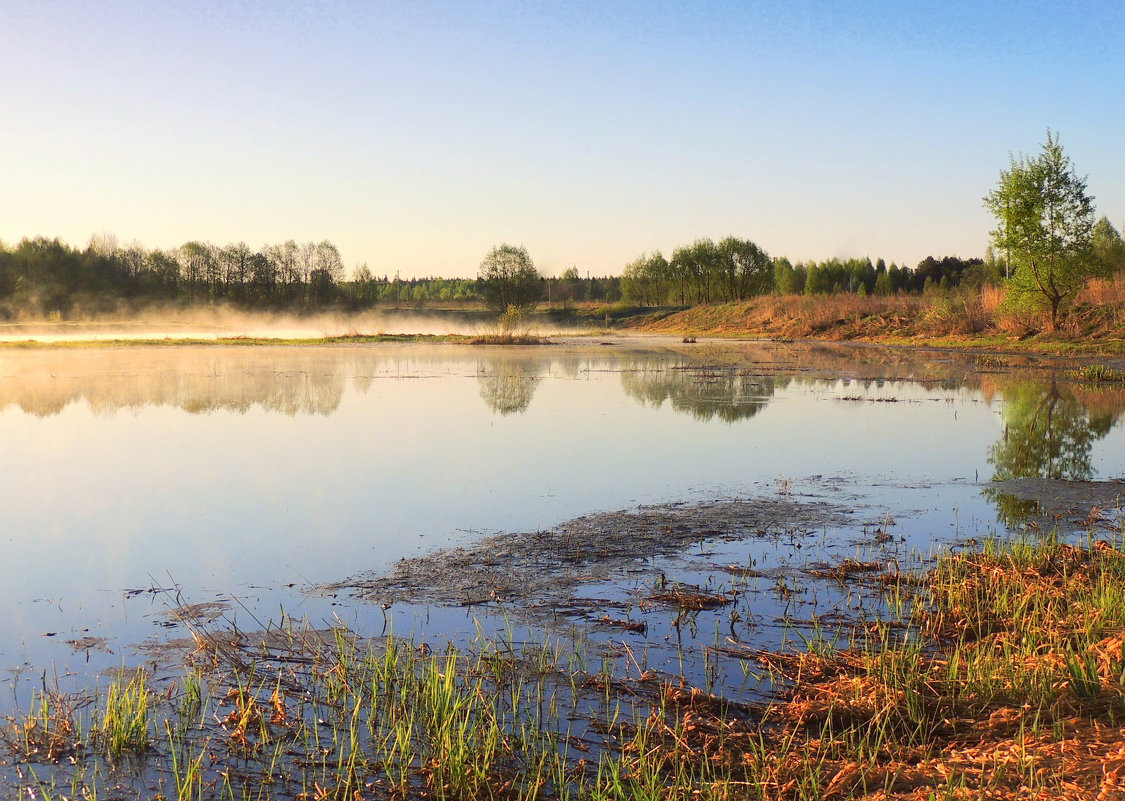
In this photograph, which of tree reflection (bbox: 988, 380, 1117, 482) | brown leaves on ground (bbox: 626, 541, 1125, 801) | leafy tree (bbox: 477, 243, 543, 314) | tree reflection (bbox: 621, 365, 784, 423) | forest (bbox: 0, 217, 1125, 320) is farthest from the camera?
leafy tree (bbox: 477, 243, 543, 314)

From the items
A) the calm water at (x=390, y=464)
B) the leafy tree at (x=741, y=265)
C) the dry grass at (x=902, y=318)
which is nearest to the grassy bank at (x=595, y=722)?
the calm water at (x=390, y=464)

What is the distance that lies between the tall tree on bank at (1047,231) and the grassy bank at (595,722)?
33157mm

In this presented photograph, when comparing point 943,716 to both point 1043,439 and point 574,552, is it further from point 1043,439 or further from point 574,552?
point 1043,439

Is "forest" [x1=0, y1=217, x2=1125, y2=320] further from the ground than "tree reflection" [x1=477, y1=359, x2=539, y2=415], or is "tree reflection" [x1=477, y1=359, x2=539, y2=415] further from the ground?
"forest" [x1=0, y1=217, x2=1125, y2=320]

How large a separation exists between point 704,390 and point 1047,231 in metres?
21.0

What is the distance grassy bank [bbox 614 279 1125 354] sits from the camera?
111ft

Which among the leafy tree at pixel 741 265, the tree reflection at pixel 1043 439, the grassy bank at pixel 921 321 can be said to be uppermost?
the leafy tree at pixel 741 265

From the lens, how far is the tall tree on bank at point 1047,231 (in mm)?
34375

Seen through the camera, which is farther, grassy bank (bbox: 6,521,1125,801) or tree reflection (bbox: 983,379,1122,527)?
tree reflection (bbox: 983,379,1122,527)

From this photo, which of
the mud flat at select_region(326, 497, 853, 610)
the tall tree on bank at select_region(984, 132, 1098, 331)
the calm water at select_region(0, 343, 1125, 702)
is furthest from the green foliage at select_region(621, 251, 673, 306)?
the mud flat at select_region(326, 497, 853, 610)

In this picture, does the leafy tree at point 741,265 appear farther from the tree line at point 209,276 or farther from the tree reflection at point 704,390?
the tree reflection at point 704,390

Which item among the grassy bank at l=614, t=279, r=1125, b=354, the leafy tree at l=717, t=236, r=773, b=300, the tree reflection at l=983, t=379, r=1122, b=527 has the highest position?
the leafy tree at l=717, t=236, r=773, b=300

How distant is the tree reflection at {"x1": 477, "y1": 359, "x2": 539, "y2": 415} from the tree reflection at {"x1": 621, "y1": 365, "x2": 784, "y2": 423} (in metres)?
2.44

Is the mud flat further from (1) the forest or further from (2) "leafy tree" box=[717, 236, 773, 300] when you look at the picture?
(2) "leafy tree" box=[717, 236, 773, 300]
